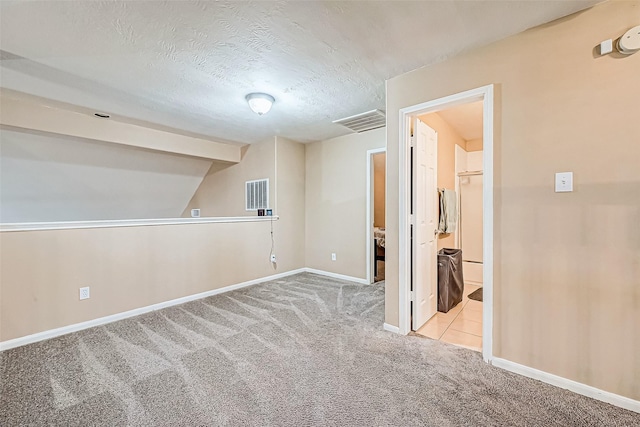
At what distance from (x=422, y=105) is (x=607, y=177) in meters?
1.28

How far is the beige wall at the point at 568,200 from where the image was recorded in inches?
58.6

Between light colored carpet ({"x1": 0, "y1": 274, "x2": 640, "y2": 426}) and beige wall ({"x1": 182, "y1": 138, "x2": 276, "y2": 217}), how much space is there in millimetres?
2523

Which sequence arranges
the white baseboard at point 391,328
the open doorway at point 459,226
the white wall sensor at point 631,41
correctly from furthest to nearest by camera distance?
1. the open doorway at point 459,226
2. the white baseboard at point 391,328
3. the white wall sensor at point 631,41

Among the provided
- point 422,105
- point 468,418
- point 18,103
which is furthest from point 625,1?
point 18,103

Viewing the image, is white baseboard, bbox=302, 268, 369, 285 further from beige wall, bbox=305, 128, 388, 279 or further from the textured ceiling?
the textured ceiling

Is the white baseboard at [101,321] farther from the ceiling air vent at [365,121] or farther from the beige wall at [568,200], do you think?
the beige wall at [568,200]

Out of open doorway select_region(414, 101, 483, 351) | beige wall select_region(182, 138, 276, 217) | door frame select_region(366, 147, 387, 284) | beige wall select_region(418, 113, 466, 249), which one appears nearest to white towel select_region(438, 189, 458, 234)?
open doorway select_region(414, 101, 483, 351)

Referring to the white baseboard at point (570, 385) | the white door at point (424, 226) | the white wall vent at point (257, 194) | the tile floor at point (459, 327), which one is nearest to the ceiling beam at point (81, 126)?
the white wall vent at point (257, 194)

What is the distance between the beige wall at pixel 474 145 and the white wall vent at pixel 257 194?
11.0 ft

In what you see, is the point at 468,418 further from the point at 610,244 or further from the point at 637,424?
the point at 610,244

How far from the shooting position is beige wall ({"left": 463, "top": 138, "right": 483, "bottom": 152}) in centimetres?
416

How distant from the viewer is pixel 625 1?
4.81 feet

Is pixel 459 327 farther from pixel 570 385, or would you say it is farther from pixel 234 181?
pixel 234 181

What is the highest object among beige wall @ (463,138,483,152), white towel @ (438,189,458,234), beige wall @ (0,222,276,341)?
beige wall @ (463,138,483,152)
